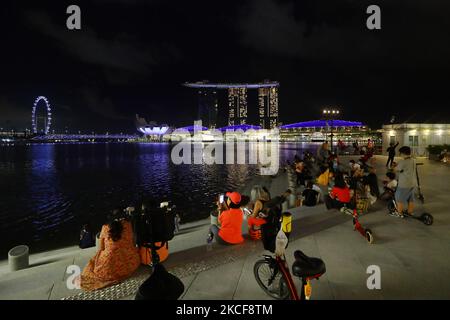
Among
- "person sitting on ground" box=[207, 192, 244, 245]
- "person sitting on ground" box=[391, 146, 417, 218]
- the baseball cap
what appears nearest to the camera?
the baseball cap

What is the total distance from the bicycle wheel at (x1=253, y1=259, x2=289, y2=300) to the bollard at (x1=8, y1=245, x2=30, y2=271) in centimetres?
571

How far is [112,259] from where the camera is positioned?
5.00 m

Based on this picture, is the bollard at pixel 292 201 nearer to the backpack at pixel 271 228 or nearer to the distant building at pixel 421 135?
the backpack at pixel 271 228

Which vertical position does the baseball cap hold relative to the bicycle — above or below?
above

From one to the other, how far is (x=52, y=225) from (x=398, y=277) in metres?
16.7

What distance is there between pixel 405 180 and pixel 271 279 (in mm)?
5572

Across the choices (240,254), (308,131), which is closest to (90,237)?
(240,254)

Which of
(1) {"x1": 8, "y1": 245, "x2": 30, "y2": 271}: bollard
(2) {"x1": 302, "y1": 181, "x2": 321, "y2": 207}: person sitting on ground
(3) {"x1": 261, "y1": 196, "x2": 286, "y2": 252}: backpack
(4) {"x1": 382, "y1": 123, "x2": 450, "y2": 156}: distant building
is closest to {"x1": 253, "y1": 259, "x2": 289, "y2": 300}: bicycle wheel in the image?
(3) {"x1": 261, "y1": 196, "x2": 286, "y2": 252}: backpack

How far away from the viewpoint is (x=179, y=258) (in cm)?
601

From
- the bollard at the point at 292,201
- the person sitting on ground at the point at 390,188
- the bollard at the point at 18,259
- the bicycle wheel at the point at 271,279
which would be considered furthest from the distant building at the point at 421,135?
the bollard at the point at 18,259

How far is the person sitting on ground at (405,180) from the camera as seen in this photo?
7.41 meters

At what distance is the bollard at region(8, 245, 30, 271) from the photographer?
642cm

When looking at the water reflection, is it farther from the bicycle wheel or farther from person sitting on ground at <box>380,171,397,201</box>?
the bicycle wheel
